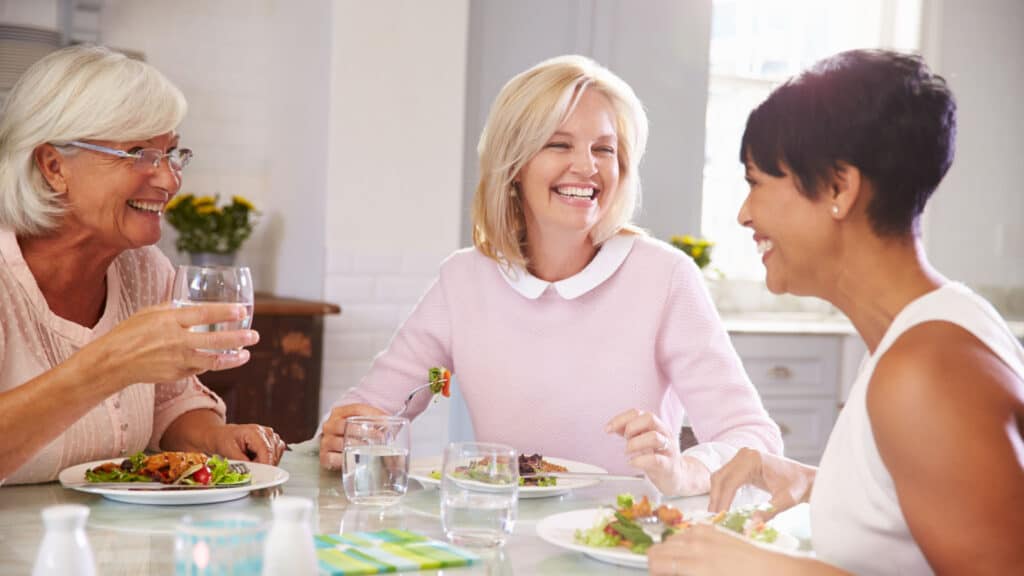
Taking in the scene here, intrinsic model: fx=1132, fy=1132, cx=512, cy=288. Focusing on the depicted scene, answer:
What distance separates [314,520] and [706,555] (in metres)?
0.60

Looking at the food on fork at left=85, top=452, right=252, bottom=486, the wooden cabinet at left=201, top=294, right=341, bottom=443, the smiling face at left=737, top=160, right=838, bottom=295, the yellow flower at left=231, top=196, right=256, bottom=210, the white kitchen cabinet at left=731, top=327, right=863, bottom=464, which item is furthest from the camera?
the white kitchen cabinet at left=731, top=327, right=863, bottom=464

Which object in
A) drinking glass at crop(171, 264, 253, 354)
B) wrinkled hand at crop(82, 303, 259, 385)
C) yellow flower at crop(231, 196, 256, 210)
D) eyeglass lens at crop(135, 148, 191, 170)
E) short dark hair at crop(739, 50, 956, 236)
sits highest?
short dark hair at crop(739, 50, 956, 236)

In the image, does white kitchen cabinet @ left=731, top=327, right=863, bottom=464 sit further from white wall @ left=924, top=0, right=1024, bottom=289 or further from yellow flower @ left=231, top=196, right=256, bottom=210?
yellow flower @ left=231, top=196, right=256, bottom=210

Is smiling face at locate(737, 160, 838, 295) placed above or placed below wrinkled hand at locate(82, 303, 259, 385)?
above

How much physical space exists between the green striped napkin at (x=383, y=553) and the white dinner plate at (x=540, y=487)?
11.1 inches

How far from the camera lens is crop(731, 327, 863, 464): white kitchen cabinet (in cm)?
427

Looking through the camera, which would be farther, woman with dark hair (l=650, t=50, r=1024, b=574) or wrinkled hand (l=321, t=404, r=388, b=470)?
wrinkled hand (l=321, t=404, r=388, b=470)

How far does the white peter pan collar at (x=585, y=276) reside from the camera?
227 cm

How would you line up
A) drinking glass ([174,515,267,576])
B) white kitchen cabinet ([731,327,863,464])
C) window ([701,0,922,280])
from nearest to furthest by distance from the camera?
drinking glass ([174,515,267,576])
white kitchen cabinet ([731,327,863,464])
window ([701,0,922,280])

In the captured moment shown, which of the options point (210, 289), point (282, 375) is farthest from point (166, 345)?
point (282, 375)

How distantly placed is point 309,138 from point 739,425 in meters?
2.13

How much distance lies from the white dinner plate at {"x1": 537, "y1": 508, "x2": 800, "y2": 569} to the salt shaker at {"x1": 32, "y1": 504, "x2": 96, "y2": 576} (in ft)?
1.92

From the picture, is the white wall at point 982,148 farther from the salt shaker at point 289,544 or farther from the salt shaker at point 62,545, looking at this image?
the salt shaker at point 62,545

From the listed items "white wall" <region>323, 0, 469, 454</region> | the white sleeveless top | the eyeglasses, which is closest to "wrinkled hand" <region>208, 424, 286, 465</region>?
the eyeglasses
